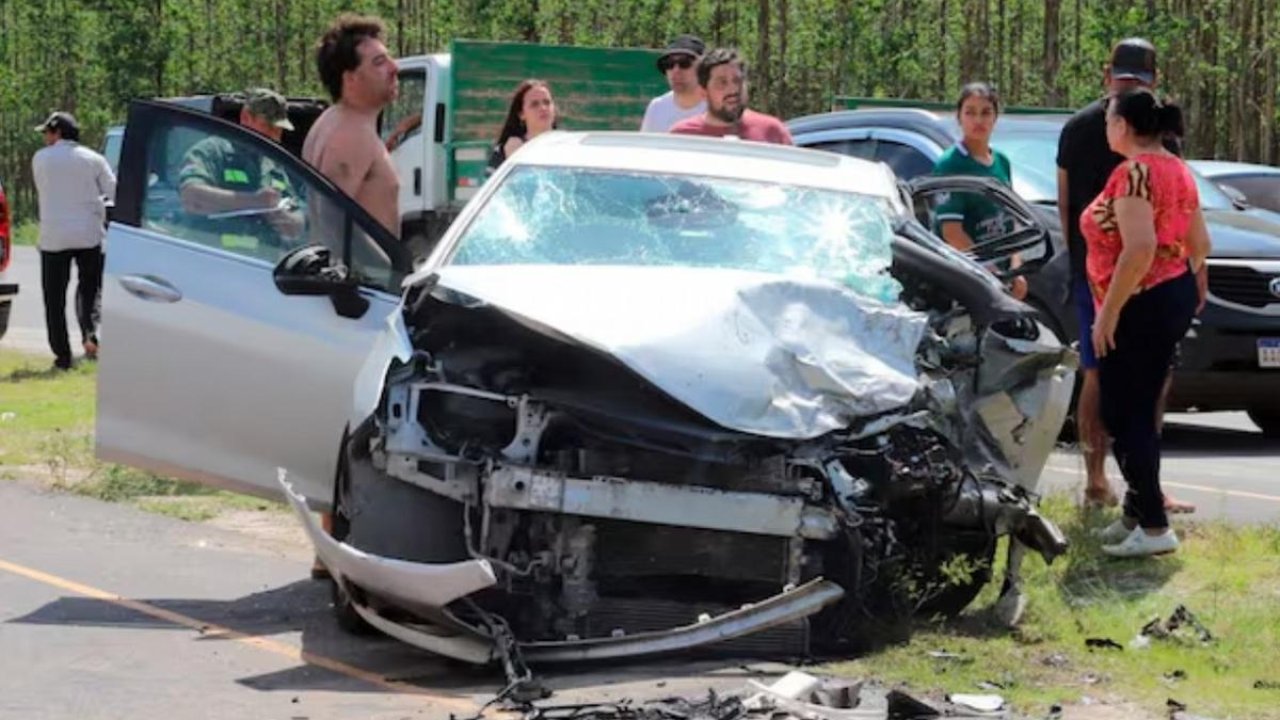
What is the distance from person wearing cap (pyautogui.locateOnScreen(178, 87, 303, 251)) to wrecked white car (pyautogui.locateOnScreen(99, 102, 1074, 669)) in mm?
214

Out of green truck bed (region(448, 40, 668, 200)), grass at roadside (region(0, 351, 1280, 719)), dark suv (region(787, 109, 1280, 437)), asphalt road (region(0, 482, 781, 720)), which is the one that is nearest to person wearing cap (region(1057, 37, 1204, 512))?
grass at roadside (region(0, 351, 1280, 719))

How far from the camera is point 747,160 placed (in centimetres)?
870

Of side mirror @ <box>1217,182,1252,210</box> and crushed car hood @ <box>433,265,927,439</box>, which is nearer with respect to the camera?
crushed car hood @ <box>433,265,927,439</box>

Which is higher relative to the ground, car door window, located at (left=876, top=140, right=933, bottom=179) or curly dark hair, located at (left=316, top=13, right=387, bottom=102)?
curly dark hair, located at (left=316, top=13, right=387, bottom=102)

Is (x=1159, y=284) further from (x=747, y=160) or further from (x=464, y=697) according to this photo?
(x=464, y=697)

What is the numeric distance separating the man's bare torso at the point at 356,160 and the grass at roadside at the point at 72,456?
203 centimetres

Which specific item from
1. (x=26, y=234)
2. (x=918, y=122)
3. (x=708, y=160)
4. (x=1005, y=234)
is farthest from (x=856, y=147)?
(x=26, y=234)

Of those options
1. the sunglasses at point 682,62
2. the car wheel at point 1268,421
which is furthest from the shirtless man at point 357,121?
the car wheel at point 1268,421

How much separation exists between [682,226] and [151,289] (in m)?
1.98

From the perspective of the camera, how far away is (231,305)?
8508 mm

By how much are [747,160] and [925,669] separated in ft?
7.94

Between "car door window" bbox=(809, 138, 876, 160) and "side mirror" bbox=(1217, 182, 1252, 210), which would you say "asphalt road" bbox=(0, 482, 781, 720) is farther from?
"side mirror" bbox=(1217, 182, 1252, 210)

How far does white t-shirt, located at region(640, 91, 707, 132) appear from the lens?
488 inches

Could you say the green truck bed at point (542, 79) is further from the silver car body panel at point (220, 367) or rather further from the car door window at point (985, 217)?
the silver car body panel at point (220, 367)
